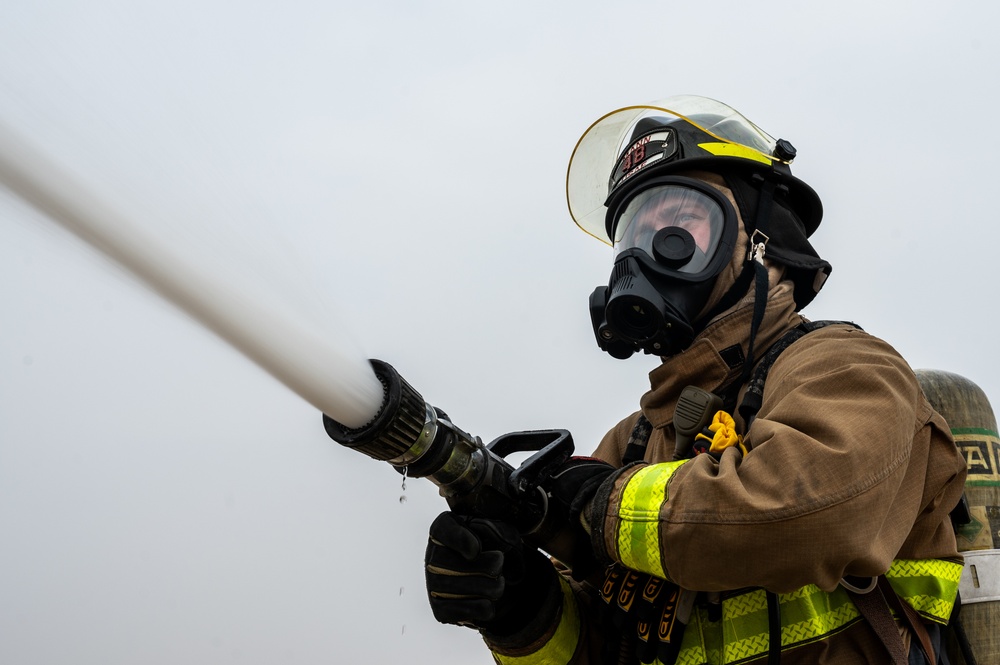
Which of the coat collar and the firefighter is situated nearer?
the firefighter

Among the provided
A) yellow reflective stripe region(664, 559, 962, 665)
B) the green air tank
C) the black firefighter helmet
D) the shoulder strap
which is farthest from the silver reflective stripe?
the black firefighter helmet

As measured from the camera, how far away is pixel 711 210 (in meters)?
3.65

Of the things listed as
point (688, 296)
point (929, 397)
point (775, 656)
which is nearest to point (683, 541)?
point (775, 656)

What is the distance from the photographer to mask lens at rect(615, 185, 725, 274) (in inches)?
140

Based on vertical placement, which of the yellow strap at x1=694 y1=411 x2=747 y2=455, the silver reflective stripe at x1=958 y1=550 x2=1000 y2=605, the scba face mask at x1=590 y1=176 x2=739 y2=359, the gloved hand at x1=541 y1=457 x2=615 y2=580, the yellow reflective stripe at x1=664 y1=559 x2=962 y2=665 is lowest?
the yellow reflective stripe at x1=664 y1=559 x2=962 y2=665

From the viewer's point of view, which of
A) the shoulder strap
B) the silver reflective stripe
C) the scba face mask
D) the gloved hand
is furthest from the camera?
the scba face mask

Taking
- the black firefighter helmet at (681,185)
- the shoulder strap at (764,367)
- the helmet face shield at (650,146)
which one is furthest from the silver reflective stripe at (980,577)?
the helmet face shield at (650,146)

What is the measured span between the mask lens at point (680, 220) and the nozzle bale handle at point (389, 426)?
47.2 inches

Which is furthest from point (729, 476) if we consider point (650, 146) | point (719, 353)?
point (650, 146)

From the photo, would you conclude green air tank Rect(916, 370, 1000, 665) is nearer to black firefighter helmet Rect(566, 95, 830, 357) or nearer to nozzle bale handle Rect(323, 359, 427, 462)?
black firefighter helmet Rect(566, 95, 830, 357)

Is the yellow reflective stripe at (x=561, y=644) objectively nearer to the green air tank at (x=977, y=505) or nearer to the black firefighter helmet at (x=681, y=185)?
the black firefighter helmet at (x=681, y=185)

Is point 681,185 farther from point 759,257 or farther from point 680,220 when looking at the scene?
point 759,257

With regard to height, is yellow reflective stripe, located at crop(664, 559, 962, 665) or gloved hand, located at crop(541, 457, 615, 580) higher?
gloved hand, located at crop(541, 457, 615, 580)

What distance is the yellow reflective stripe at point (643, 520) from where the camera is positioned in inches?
108
